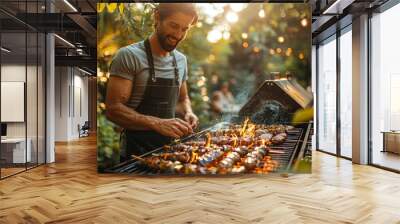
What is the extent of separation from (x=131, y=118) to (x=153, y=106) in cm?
44

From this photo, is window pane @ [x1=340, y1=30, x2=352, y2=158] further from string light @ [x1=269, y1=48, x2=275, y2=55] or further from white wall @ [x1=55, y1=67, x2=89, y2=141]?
white wall @ [x1=55, y1=67, x2=89, y2=141]

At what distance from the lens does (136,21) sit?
22.4 feet

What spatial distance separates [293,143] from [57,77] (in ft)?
40.6

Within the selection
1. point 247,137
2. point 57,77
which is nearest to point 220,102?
point 247,137

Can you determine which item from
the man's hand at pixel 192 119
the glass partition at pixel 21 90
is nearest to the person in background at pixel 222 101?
the man's hand at pixel 192 119

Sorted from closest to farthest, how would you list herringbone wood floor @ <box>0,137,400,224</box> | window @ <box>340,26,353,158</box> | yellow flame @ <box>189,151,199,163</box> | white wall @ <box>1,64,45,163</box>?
herringbone wood floor @ <box>0,137,400,224</box>, yellow flame @ <box>189,151,199,163</box>, white wall @ <box>1,64,45,163</box>, window @ <box>340,26,353,158</box>

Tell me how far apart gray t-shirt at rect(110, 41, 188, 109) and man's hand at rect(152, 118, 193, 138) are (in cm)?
53

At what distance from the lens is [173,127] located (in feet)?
22.3

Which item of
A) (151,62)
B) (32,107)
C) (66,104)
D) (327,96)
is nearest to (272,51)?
(151,62)

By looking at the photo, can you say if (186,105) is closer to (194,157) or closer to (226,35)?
(194,157)

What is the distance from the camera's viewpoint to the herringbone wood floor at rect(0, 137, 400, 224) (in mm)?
4152

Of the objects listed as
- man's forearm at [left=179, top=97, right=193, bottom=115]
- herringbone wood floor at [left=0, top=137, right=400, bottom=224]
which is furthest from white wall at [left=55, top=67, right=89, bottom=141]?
man's forearm at [left=179, top=97, right=193, bottom=115]

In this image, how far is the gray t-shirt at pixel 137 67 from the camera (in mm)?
6691

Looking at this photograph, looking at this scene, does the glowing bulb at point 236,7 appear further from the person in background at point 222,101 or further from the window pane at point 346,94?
the window pane at point 346,94
